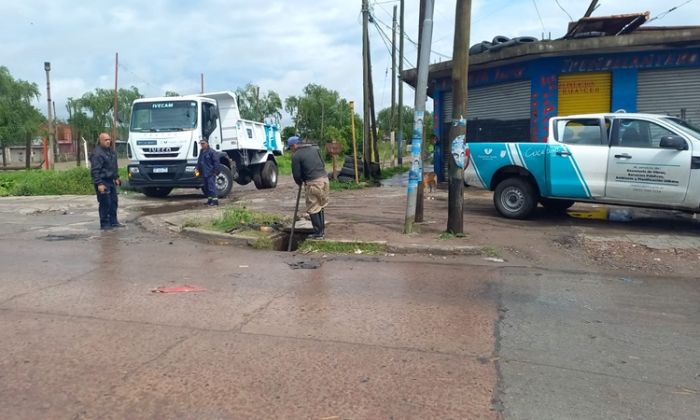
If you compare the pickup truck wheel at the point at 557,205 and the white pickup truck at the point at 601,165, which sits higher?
the white pickup truck at the point at 601,165

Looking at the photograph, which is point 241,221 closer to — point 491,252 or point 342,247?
point 342,247

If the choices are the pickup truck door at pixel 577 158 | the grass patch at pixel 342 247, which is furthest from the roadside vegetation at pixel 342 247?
the pickup truck door at pixel 577 158

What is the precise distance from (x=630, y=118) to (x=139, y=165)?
40.6ft

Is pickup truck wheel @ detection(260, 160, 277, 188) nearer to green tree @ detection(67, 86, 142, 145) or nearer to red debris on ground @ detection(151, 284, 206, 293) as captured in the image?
red debris on ground @ detection(151, 284, 206, 293)

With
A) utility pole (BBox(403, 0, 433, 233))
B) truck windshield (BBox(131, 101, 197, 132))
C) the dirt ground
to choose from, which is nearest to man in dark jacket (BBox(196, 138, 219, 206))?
truck windshield (BBox(131, 101, 197, 132))

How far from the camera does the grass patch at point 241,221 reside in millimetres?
9617

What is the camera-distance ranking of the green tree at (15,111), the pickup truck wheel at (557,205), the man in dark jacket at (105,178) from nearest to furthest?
the man in dark jacket at (105,178), the pickup truck wheel at (557,205), the green tree at (15,111)

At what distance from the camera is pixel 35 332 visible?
4848 millimetres

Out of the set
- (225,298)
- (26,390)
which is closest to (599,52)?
(225,298)

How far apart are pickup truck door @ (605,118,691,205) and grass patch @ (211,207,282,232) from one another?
5590 mm

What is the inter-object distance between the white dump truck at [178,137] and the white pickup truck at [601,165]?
835cm

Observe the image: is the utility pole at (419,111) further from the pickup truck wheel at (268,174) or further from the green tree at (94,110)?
the green tree at (94,110)

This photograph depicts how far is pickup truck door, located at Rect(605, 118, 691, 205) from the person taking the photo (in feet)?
28.5

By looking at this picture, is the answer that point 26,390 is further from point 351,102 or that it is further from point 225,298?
point 351,102
